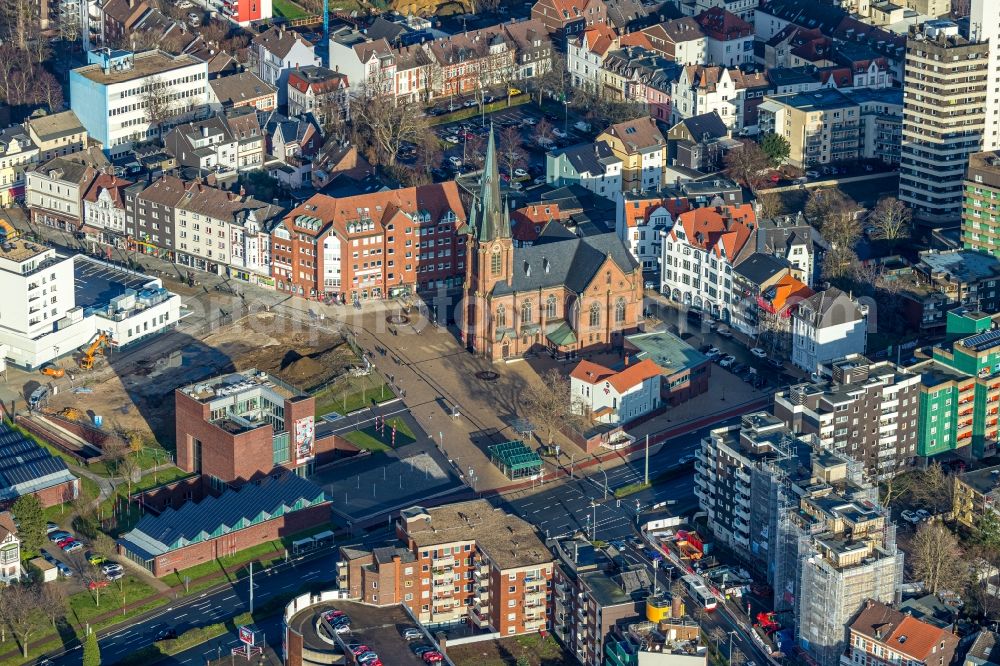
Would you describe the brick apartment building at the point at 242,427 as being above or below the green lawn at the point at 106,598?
above

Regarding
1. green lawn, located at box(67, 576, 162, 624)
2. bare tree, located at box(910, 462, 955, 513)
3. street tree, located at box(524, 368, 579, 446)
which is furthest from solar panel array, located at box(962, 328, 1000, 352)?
green lawn, located at box(67, 576, 162, 624)

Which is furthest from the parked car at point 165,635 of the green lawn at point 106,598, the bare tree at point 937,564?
the bare tree at point 937,564

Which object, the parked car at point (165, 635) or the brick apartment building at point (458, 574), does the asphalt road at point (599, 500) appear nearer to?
the brick apartment building at point (458, 574)

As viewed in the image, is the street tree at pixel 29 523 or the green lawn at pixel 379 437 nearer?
the street tree at pixel 29 523

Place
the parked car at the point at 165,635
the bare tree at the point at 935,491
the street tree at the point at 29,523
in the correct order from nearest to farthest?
the parked car at the point at 165,635 < the street tree at the point at 29,523 < the bare tree at the point at 935,491

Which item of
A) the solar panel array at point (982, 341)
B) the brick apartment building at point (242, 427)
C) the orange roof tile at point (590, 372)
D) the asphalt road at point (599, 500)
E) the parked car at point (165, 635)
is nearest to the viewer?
the parked car at point (165, 635)

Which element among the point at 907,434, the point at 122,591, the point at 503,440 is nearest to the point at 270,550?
the point at 122,591

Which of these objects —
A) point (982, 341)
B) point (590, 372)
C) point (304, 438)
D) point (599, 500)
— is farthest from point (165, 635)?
point (982, 341)
